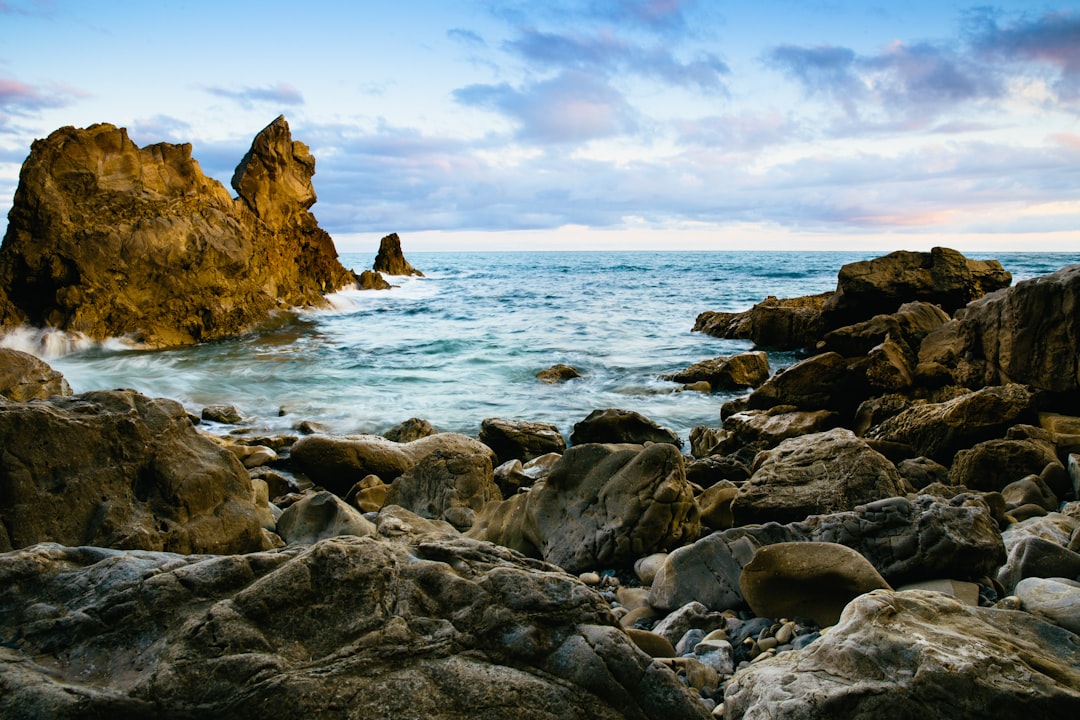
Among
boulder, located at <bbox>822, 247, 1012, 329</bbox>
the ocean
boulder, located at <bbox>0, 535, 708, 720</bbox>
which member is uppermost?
boulder, located at <bbox>822, 247, 1012, 329</bbox>

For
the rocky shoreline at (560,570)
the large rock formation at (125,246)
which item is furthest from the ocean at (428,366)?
the rocky shoreline at (560,570)

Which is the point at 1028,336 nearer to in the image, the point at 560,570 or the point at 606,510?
the point at 606,510

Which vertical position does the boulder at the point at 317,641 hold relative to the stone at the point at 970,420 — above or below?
above

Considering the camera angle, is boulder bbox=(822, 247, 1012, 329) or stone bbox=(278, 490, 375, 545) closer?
stone bbox=(278, 490, 375, 545)

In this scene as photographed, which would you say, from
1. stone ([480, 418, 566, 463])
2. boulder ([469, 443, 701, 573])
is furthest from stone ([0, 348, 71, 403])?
boulder ([469, 443, 701, 573])

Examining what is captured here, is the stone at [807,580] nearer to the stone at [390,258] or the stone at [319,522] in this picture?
the stone at [319,522]

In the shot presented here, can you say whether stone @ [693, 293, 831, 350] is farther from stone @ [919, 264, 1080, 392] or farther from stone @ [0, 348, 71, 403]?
stone @ [0, 348, 71, 403]

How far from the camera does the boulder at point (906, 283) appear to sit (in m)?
15.5

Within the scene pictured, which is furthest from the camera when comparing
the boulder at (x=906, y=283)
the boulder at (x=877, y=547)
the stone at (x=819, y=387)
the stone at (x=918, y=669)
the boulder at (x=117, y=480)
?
the boulder at (x=906, y=283)

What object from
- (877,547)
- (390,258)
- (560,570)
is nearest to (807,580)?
(877,547)

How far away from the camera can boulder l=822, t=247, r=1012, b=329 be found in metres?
15.5

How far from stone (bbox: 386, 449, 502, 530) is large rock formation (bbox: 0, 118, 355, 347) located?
14.8 meters

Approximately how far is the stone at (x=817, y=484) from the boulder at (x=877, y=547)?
0.73 meters

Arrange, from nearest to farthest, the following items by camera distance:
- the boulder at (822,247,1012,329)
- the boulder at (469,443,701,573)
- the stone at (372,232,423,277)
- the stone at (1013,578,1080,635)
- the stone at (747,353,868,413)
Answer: the stone at (1013,578,1080,635), the boulder at (469,443,701,573), the stone at (747,353,868,413), the boulder at (822,247,1012,329), the stone at (372,232,423,277)
